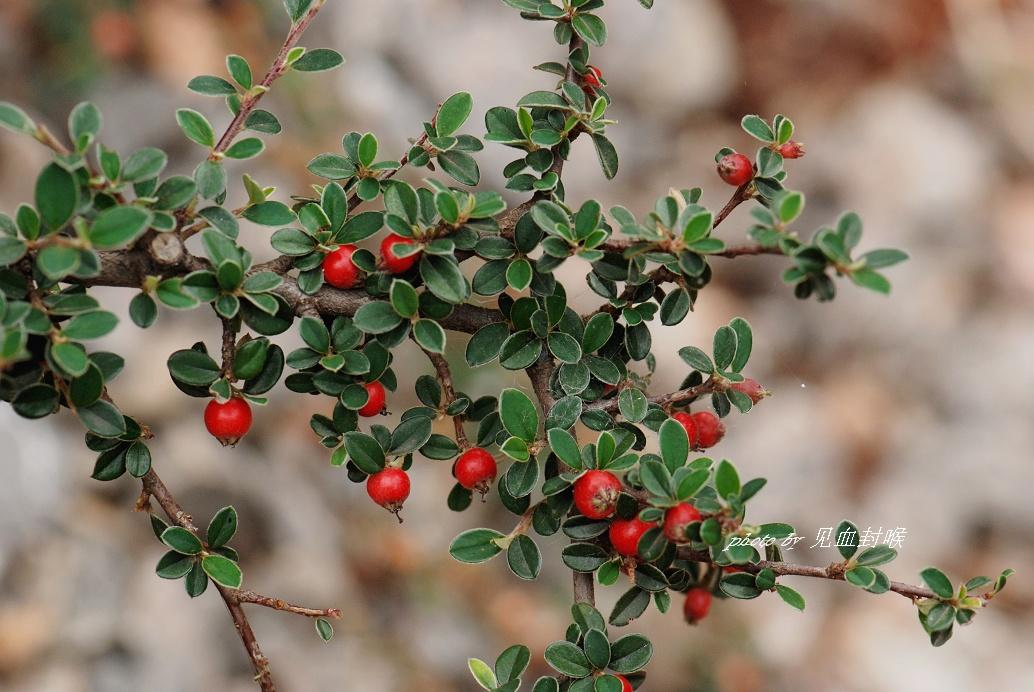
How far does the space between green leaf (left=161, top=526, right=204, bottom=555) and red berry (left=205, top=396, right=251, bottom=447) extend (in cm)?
8

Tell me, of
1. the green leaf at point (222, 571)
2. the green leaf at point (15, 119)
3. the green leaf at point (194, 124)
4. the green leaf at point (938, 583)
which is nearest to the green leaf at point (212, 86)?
the green leaf at point (194, 124)

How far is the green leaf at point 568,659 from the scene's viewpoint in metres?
0.68

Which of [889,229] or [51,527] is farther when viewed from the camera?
[889,229]

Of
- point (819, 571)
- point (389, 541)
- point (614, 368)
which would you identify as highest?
point (614, 368)

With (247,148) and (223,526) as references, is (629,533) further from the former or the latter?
(247,148)

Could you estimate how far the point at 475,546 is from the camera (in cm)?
71

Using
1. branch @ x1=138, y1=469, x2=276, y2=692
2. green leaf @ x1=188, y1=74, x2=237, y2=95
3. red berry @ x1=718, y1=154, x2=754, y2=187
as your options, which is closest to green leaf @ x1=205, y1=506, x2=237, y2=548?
branch @ x1=138, y1=469, x2=276, y2=692

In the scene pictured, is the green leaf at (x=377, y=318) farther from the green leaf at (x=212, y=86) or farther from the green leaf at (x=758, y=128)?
the green leaf at (x=758, y=128)

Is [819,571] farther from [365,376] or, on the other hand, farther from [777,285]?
[777,285]

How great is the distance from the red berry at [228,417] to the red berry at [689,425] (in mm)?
355

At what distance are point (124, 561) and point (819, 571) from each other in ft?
6.01

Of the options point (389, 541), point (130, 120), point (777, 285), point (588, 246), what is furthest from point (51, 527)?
point (777, 285)

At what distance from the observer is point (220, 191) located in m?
0.68

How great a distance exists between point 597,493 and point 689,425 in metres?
0.15
